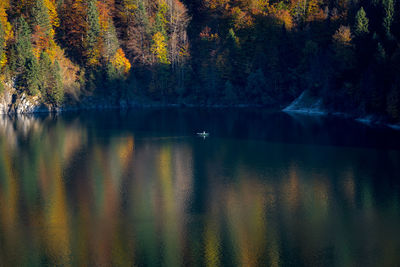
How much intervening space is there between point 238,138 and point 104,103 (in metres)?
62.4

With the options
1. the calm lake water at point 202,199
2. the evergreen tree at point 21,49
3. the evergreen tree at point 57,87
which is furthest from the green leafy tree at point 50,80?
the calm lake water at point 202,199

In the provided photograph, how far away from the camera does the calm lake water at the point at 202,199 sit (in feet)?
90.6

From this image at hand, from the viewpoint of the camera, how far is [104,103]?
12206cm

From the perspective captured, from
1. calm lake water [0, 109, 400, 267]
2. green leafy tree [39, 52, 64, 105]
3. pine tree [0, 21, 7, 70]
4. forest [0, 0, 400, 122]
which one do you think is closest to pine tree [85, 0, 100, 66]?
forest [0, 0, 400, 122]

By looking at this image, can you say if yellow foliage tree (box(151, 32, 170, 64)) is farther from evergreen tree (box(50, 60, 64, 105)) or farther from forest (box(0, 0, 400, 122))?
evergreen tree (box(50, 60, 64, 105))

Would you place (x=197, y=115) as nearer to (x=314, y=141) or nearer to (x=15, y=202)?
(x=314, y=141)

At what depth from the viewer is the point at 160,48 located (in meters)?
125

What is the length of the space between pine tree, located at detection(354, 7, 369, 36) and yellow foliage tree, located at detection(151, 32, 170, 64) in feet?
186

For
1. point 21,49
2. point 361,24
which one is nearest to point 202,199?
point 361,24

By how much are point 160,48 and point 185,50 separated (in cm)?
726

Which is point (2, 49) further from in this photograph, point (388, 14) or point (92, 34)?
point (388, 14)

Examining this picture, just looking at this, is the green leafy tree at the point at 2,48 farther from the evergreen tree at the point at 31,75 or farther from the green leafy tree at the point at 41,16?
the green leafy tree at the point at 41,16

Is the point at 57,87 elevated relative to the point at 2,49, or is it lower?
lower

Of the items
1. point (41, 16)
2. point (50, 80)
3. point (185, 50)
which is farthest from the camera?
point (185, 50)
